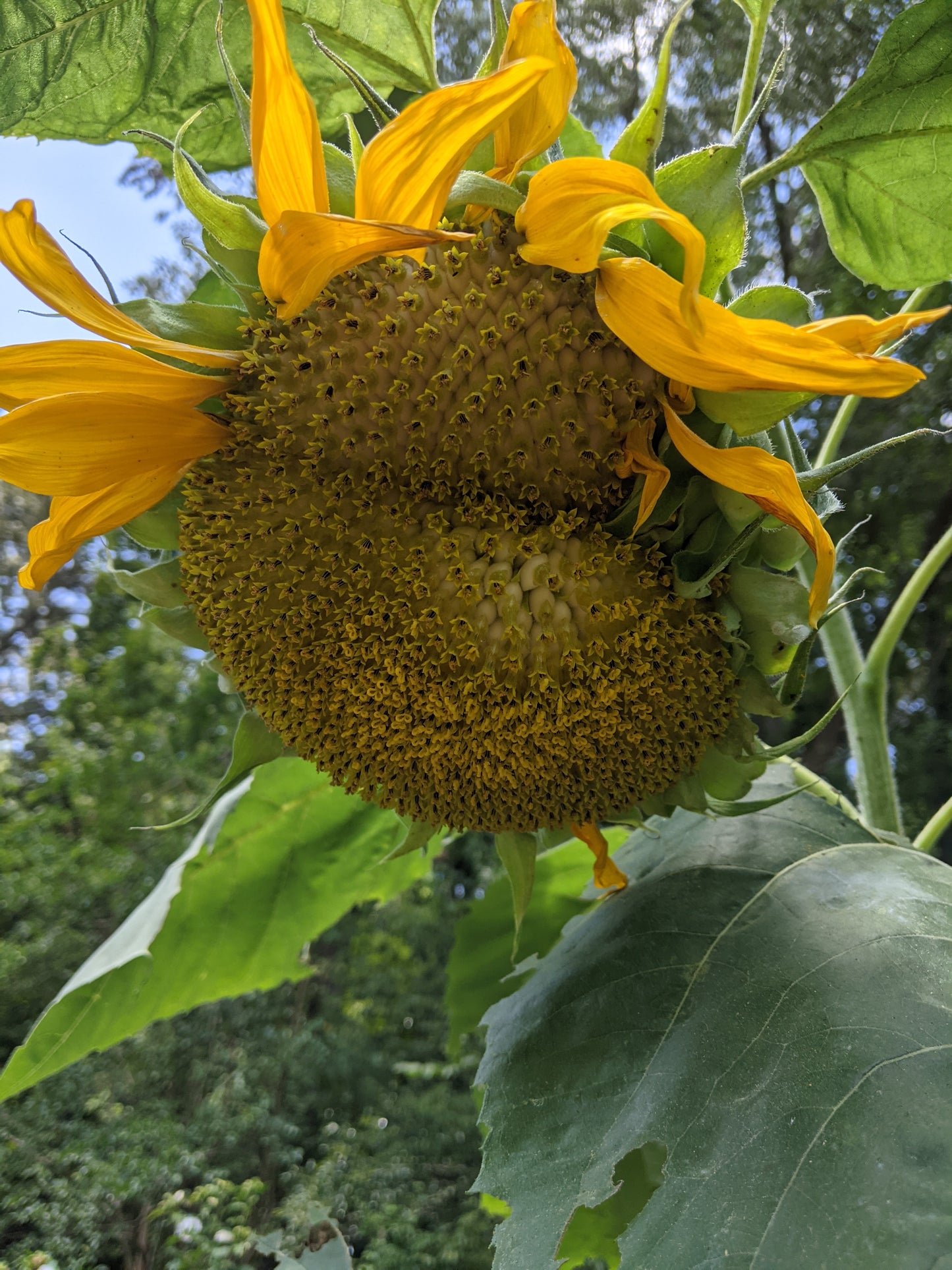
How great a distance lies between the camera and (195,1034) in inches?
169

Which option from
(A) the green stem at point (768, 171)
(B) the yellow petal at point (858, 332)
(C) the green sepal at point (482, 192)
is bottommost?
(B) the yellow petal at point (858, 332)

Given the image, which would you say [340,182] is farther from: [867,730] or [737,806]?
[867,730]

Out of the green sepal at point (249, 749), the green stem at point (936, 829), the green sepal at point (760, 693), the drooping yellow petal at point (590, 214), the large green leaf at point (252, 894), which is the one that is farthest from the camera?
the large green leaf at point (252, 894)

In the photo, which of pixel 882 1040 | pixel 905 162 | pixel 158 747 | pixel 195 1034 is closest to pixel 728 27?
pixel 905 162

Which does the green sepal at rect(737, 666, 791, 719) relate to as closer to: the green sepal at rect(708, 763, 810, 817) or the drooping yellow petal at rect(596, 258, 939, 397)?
the green sepal at rect(708, 763, 810, 817)

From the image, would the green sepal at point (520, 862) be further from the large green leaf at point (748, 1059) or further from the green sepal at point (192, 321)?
the green sepal at point (192, 321)

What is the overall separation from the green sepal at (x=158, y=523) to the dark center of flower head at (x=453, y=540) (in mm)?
44

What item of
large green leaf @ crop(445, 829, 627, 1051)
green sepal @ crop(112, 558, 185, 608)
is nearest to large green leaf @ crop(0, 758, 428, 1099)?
large green leaf @ crop(445, 829, 627, 1051)

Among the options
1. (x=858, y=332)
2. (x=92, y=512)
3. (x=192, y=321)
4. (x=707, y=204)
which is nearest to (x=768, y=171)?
(x=707, y=204)

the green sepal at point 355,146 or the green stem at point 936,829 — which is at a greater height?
the green sepal at point 355,146

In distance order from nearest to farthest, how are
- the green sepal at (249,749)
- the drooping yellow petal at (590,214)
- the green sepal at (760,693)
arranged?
the drooping yellow petal at (590,214), the green sepal at (760,693), the green sepal at (249,749)

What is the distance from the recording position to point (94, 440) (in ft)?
1.88

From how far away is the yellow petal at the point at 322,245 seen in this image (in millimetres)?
473

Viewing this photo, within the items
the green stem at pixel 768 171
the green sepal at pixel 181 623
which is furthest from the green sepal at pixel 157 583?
the green stem at pixel 768 171
